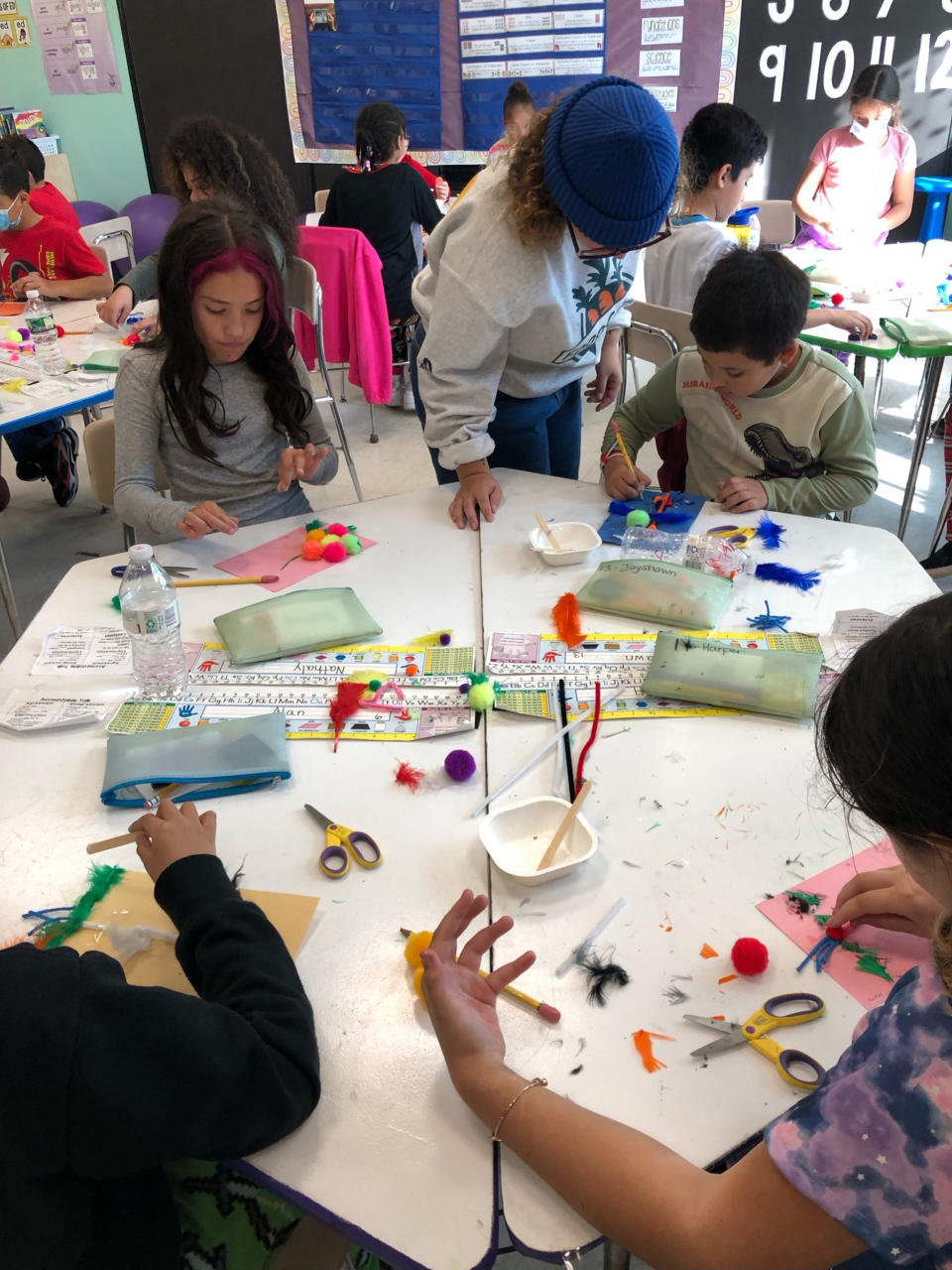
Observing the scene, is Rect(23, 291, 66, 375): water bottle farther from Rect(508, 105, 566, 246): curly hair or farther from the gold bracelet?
the gold bracelet

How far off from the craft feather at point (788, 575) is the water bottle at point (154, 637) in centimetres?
95

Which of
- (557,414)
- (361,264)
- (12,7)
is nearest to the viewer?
(557,414)

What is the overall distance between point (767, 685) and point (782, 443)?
2.66 ft

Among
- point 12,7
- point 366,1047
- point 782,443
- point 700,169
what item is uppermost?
point 12,7

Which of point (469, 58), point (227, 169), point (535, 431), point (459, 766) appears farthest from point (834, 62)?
point (459, 766)

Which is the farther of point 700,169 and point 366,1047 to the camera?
point 700,169

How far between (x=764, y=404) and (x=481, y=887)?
1.29 metres

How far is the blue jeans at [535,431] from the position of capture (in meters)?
1.96

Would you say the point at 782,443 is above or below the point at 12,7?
below

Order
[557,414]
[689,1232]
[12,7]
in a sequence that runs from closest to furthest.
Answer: [689,1232], [557,414], [12,7]

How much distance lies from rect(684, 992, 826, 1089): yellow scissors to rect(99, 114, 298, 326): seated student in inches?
105

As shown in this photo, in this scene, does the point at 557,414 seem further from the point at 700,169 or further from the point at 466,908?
the point at 466,908

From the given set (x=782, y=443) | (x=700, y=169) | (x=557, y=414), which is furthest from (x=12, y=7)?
(x=782, y=443)

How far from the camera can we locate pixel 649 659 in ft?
4.50
